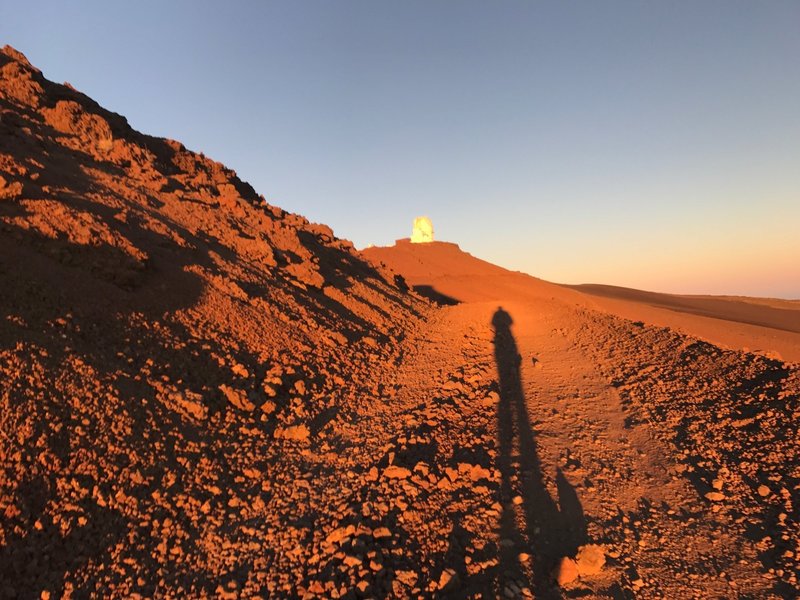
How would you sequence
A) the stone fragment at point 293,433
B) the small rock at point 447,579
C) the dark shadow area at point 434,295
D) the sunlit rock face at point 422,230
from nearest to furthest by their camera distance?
the small rock at point 447,579, the stone fragment at point 293,433, the dark shadow area at point 434,295, the sunlit rock face at point 422,230

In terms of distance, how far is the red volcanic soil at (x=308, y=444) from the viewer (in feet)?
10.4

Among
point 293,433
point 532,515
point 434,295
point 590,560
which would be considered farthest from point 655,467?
point 434,295

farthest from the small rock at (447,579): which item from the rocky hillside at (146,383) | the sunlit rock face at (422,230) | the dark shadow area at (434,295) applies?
the sunlit rock face at (422,230)

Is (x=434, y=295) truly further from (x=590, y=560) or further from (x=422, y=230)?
(x=422, y=230)

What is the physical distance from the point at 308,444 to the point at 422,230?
5577 centimetres

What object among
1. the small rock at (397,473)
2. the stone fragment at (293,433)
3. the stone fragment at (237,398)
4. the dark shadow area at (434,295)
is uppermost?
the dark shadow area at (434,295)

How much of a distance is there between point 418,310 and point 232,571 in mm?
13689

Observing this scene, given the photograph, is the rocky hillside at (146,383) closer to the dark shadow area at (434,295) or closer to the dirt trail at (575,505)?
the dirt trail at (575,505)

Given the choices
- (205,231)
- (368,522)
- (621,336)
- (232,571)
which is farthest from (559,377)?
(205,231)

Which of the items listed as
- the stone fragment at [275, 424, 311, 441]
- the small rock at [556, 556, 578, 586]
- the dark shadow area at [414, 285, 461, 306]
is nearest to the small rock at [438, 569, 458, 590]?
the small rock at [556, 556, 578, 586]

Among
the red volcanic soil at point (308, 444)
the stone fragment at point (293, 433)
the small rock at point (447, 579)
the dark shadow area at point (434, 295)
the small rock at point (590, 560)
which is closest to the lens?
the small rock at point (447, 579)

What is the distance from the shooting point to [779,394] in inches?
240

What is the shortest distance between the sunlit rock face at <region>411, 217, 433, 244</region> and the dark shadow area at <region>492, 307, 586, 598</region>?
54.3 m

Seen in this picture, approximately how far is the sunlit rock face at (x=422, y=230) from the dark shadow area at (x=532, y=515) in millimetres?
54250
